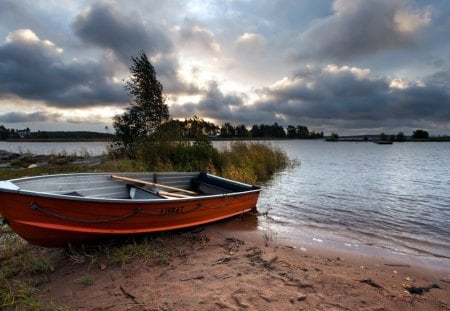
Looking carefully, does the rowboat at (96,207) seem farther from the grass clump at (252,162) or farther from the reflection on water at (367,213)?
the grass clump at (252,162)

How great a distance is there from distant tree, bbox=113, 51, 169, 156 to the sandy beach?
46.0 feet

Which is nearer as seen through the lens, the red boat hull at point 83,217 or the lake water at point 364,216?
the red boat hull at point 83,217

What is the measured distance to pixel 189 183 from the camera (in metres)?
8.93

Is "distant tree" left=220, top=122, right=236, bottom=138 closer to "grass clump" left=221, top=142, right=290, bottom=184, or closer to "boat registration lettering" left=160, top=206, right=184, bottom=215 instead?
"grass clump" left=221, top=142, right=290, bottom=184

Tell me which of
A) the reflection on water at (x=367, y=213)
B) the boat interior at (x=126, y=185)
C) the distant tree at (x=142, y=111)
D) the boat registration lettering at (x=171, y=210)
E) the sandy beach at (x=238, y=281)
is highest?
the distant tree at (x=142, y=111)

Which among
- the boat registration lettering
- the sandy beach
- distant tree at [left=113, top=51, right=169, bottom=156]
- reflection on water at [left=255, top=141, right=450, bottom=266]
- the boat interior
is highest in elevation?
distant tree at [left=113, top=51, right=169, bottom=156]

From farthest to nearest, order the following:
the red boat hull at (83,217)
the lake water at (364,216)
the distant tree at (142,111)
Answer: the distant tree at (142,111) < the lake water at (364,216) < the red boat hull at (83,217)

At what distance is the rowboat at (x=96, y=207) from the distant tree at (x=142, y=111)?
11.7 metres

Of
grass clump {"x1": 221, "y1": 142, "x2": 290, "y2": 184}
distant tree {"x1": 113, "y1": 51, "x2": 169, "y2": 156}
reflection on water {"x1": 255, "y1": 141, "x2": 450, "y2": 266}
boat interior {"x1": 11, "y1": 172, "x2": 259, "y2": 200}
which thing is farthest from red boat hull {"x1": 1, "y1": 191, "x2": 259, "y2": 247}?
distant tree {"x1": 113, "y1": 51, "x2": 169, "y2": 156}

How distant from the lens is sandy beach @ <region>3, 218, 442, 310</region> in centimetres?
338

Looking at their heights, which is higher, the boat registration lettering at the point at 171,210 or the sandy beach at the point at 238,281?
the boat registration lettering at the point at 171,210

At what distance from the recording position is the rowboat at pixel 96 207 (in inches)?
163

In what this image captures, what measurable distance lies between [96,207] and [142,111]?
15.3 m

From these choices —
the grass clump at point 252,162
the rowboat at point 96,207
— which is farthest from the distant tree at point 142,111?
the rowboat at point 96,207
